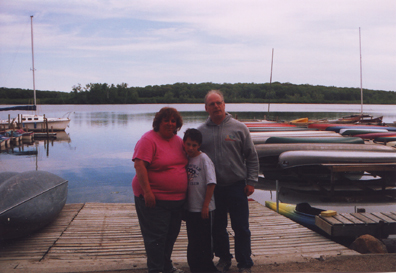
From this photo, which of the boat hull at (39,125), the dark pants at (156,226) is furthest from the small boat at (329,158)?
the boat hull at (39,125)

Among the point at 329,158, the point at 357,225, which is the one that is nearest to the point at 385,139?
the point at 329,158

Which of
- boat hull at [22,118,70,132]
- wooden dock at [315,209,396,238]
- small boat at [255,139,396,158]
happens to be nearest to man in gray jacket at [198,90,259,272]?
wooden dock at [315,209,396,238]

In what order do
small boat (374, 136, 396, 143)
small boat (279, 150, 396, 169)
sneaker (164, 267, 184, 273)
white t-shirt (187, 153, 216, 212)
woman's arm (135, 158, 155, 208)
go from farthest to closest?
small boat (374, 136, 396, 143)
small boat (279, 150, 396, 169)
sneaker (164, 267, 184, 273)
white t-shirt (187, 153, 216, 212)
woman's arm (135, 158, 155, 208)

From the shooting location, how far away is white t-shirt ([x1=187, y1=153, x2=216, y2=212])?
3195 mm

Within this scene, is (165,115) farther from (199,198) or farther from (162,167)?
(199,198)

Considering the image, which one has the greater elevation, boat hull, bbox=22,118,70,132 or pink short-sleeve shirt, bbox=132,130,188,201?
pink short-sleeve shirt, bbox=132,130,188,201

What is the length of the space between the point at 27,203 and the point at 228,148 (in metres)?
3.06

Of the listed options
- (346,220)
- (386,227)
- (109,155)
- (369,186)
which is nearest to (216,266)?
(346,220)

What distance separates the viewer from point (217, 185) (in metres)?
3.49

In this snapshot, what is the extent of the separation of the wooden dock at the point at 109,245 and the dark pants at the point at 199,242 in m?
0.42

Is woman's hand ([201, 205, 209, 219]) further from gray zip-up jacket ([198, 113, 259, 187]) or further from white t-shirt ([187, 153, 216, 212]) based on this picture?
gray zip-up jacket ([198, 113, 259, 187])

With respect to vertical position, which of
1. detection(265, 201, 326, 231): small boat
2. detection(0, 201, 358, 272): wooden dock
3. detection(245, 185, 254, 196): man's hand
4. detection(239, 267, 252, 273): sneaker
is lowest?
detection(265, 201, 326, 231): small boat

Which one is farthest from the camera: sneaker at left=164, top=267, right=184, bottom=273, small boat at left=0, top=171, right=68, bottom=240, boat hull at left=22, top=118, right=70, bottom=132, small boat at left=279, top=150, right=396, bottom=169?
boat hull at left=22, top=118, right=70, bottom=132

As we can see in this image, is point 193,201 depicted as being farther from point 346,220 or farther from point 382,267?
point 346,220
